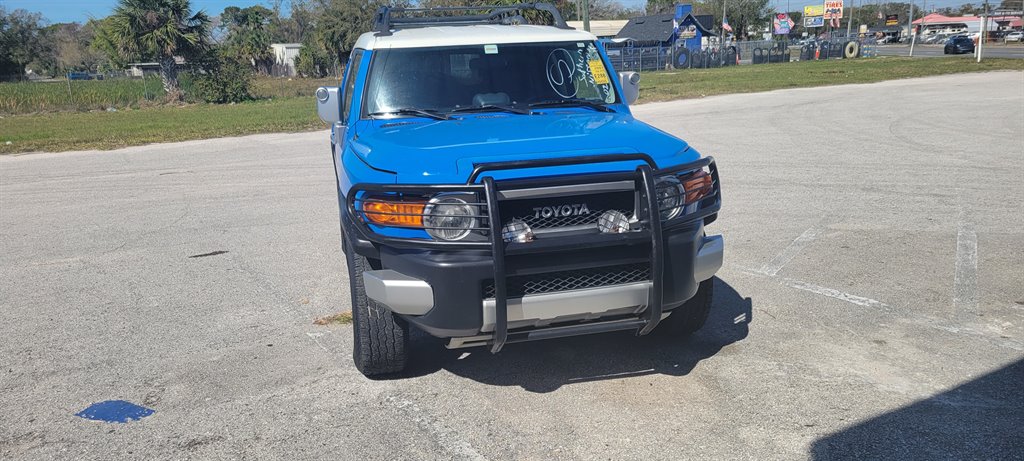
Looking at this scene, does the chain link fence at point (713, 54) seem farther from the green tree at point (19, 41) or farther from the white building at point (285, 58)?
the green tree at point (19, 41)

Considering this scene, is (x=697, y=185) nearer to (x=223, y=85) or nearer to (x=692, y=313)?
(x=692, y=313)

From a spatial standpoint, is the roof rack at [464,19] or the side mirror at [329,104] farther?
the roof rack at [464,19]

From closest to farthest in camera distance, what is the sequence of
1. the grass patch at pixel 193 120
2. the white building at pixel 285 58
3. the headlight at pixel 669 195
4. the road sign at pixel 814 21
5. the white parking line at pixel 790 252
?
the headlight at pixel 669 195
the white parking line at pixel 790 252
the grass patch at pixel 193 120
the white building at pixel 285 58
the road sign at pixel 814 21

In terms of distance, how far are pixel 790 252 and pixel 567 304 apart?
387 cm

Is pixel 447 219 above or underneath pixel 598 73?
underneath

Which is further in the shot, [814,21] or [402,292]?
[814,21]

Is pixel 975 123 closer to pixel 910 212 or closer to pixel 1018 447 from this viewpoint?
pixel 910 212

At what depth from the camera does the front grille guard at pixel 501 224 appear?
3.68 m

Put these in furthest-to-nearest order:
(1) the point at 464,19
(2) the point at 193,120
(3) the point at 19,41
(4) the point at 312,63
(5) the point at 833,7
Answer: (5) the point at 833,7 < (3) the point at 19,41 < (4) the point at 312,63 < (2) the point at 193,120 < (1) the point at 464,19

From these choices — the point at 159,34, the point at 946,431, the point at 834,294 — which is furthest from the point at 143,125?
the point at 946,431

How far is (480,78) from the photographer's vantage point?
17.9 feet

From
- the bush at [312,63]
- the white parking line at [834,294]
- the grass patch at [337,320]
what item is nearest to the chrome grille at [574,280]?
the grass patch at [337,320]

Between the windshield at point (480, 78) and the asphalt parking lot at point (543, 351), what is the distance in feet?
5.00

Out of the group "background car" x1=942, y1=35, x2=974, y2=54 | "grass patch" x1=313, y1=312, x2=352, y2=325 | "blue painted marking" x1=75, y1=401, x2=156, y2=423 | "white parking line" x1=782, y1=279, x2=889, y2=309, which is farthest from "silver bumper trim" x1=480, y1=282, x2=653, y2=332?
"background car" x1=942, y1=35, x2=974, y2=54
